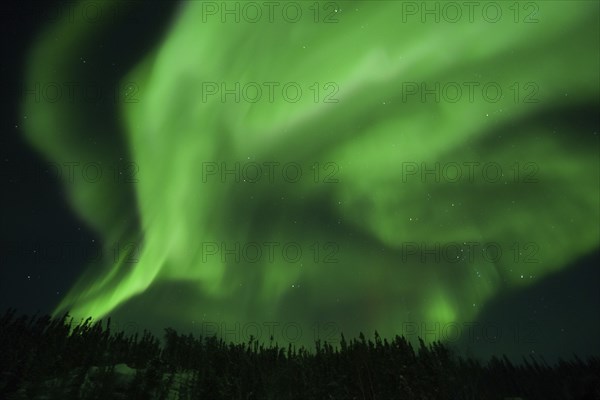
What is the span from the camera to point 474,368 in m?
112

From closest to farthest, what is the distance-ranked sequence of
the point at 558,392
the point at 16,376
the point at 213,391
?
the point at 16,376
the point at 213,391
the point at 558,392

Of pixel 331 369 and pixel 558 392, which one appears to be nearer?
pixel 331 369

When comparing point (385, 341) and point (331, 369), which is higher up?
point (385, 341)

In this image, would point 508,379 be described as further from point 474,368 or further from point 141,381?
point 141,381

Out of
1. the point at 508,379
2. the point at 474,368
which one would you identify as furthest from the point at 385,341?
the point at 508,379

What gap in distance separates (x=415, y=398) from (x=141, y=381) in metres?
52.9

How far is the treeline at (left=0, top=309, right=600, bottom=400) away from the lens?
212 feet

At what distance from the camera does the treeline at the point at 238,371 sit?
6450 centimetres

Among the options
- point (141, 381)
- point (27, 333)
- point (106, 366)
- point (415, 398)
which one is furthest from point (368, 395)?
point (27, 333)

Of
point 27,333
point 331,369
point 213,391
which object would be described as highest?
point 27,333

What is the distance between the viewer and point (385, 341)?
4087 inches

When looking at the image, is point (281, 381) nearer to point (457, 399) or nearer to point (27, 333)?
point (457, 399)

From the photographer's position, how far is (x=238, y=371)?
8219 centimetres

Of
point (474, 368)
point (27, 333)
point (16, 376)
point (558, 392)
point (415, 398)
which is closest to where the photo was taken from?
point (16, 376)
